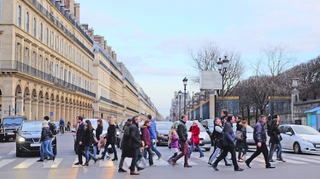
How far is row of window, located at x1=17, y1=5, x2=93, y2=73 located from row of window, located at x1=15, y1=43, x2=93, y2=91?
2.18 m

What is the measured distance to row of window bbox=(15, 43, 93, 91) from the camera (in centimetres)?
4694

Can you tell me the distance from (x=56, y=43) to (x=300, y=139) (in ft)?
153

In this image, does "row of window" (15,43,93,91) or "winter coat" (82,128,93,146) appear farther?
"row of window" (15,43,93,91)

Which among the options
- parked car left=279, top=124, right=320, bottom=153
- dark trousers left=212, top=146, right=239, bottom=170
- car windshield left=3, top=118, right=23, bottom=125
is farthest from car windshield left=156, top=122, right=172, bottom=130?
car windshield left=3, top=118, right=23, bottom=125

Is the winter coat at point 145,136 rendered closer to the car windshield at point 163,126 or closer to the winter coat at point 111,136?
the winter coat at point 111,136

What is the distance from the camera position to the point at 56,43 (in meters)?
61.6

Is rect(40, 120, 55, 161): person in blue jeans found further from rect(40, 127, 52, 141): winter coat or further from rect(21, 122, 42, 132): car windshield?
rect(21, 122, 42, 132): car windshield

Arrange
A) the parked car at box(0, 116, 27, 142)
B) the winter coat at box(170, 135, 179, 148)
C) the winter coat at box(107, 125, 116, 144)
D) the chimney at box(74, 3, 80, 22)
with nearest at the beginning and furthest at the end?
the winter coat at box(170, 135, 179, 148), the winter coat at box(107, 125, 116, 144), the parked car at box(0, 116, 27, 142), the chimney at box(74, 3, 80, 22)

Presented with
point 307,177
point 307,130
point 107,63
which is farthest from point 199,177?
point 107,63

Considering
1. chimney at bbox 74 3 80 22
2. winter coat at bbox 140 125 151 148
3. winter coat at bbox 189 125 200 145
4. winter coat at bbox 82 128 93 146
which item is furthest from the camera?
chimney at bbox 74 3 80 22

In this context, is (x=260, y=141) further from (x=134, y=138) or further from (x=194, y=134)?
(x=134, y=138)

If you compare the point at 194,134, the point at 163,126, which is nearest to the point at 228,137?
the point at 194,134

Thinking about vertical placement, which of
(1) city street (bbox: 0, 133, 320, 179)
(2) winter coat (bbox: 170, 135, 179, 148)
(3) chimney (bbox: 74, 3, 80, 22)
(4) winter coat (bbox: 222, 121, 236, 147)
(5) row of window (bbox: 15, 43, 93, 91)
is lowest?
(1) city street (bbox: 0, 133, 320, 179)

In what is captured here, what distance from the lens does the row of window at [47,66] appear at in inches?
1848
